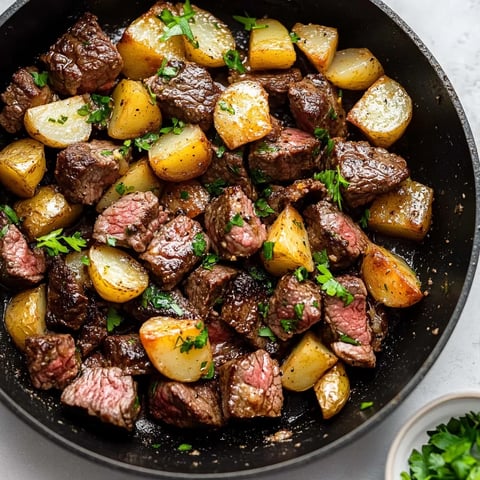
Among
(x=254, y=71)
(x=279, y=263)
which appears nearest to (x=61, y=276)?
(x=279, y=263)

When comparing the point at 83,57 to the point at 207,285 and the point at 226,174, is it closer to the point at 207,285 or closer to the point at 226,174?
the point at 226,174

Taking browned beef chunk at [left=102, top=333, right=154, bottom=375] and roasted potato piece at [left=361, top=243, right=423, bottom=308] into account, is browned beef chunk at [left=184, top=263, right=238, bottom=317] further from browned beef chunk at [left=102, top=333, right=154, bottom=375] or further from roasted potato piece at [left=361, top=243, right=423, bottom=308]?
roasted potato piece at [left=361, top=243, right=423, bottom=308]

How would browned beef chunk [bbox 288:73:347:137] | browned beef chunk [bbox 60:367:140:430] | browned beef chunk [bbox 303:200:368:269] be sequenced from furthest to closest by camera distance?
browned beef chunk [bbox 288:73:347:137], browned beef chunk [bbox 303:200:368:269], browned beef chunk [bbox 60:367:140:430]

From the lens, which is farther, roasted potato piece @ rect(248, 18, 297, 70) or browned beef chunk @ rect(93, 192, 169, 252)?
roasted potato piece @ rect(248, 18, 297, 70)

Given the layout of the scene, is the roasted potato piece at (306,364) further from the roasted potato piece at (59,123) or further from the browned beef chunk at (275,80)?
the roasted potato piece at (59,123)

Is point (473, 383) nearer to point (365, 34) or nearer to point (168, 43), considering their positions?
point (365, 34)

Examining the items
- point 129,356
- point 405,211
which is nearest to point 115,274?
point 129,356

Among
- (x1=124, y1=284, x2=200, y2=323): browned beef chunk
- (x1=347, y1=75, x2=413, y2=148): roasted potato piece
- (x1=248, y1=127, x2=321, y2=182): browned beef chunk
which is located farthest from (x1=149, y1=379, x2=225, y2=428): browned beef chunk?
(x1=347, y1=75, x2=413, y2=148): roasted potato piece
